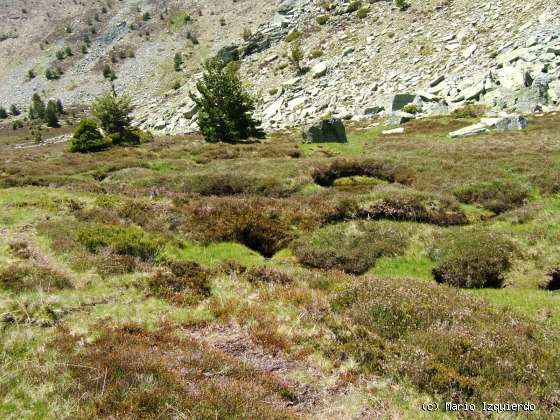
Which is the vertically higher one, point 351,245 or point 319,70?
point 319,70

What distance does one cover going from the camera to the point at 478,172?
23.7 m

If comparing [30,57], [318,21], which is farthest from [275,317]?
[30,57]

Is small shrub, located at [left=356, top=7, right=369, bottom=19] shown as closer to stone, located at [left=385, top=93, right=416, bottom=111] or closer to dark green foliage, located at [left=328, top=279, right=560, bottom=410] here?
stone, located at [left=385, top=93, right=416, bottom=111]

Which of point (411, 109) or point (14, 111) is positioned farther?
point (14, 111)

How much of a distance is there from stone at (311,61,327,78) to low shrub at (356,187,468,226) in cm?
5786

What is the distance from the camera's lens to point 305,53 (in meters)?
81.0

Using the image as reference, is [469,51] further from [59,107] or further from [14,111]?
[14,111]

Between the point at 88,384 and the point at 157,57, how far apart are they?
4568 inches

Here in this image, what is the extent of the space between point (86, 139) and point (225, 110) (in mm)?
14746

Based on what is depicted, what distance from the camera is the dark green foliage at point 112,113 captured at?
47.2 m

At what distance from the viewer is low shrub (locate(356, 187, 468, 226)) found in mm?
17812

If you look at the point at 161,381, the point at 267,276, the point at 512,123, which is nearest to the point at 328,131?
the point at 512,123

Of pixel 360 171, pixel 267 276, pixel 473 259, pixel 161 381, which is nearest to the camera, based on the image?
pixel 161 381

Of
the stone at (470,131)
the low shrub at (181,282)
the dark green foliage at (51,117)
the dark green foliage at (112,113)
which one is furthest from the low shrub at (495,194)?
the dark green foliage at (51,117)
